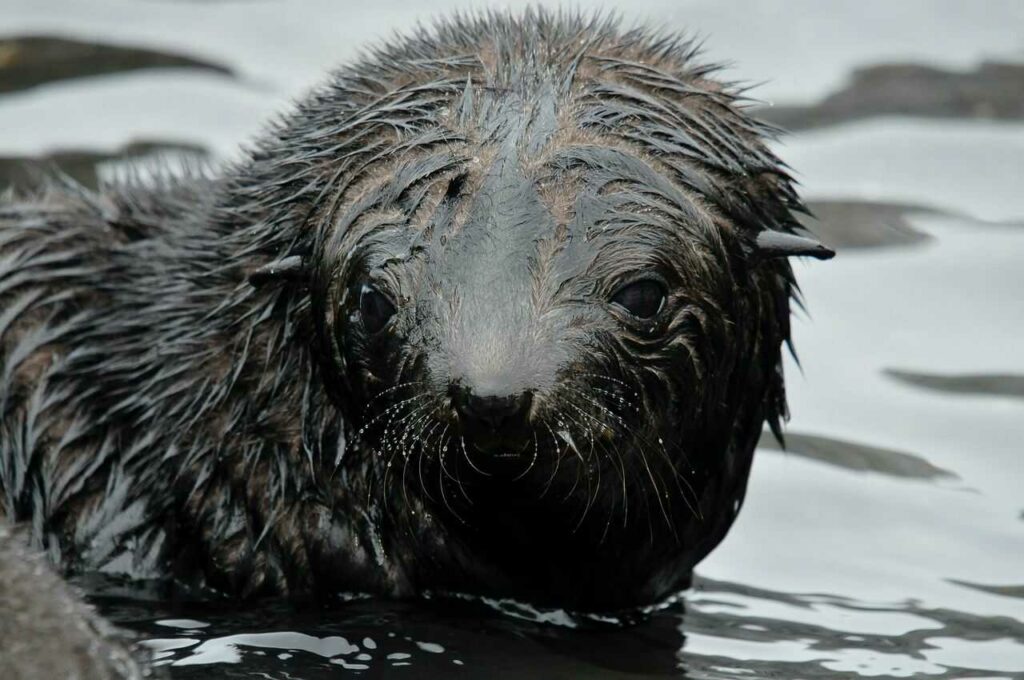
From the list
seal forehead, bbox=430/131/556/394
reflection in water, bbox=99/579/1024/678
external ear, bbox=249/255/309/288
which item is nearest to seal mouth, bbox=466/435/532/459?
seal forehead, bbox=430/131/556/394

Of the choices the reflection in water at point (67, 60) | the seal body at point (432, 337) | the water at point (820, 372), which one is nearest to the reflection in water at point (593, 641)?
the water at point (820, 372)

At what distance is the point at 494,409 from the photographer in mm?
6160

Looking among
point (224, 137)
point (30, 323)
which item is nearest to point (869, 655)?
point (30, 323)

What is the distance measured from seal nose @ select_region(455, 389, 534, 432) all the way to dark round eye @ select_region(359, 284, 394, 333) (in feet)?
2.22

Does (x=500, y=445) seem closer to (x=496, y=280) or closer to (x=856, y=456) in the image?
(x=496, y=280)

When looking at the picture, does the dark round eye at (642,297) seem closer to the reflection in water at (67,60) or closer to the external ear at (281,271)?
the external ear at (281,271)

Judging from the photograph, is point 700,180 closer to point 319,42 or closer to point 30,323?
point 30,323

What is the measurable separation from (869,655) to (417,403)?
6.71 feet

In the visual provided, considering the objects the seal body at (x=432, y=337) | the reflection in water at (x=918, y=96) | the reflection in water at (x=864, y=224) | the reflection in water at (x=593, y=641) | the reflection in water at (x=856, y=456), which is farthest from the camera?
the reflection in water at (x=918, y=96)

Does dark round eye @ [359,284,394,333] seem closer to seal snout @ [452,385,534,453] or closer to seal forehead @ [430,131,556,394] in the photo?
seal forehead @ [430,131,556,394]

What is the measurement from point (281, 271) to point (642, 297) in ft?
4.37

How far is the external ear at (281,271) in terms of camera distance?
23.7 feet

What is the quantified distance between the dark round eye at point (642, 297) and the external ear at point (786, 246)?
0.54 meters

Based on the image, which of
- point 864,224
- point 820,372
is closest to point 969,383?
point 820,372
